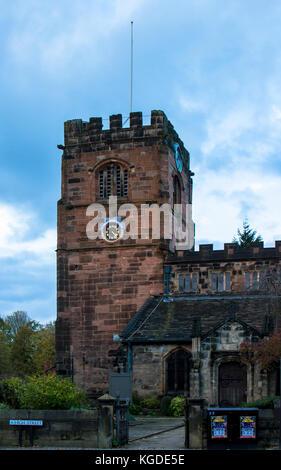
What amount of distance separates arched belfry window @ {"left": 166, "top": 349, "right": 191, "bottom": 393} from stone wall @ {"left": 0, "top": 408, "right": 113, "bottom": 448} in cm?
1562

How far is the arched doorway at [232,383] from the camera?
36.5 m

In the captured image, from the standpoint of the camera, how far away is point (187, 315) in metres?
42.1

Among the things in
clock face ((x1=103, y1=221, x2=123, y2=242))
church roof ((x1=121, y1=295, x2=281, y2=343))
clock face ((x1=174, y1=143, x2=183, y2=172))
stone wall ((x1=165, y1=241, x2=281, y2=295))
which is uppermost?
clock face ((x1=174, y1=143, x2=183, y2=172))

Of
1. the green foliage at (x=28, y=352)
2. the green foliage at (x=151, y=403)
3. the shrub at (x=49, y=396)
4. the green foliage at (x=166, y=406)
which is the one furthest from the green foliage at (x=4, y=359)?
the shrub at (x=49, y=396)

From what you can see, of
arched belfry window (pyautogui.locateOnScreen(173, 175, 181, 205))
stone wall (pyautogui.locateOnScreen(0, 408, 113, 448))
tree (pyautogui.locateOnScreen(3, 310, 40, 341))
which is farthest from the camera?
tree (pyautogui.locateOnScreen(3, 310, 40, 341))

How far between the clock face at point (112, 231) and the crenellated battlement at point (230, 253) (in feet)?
10.9

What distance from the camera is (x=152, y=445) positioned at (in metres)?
23.5

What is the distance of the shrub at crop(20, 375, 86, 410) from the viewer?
25.0 metres

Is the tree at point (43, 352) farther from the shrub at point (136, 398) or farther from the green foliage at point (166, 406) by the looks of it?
the green foliage at point (166, 406)

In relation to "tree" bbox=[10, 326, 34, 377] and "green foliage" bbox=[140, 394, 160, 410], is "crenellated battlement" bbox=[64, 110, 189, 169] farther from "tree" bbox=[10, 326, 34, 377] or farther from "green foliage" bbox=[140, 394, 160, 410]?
"tree" bbox=[10, 326, 34, 377]

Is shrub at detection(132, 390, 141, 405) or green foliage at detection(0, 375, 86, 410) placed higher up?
green foliage at detection(0, 375, 86, 410)

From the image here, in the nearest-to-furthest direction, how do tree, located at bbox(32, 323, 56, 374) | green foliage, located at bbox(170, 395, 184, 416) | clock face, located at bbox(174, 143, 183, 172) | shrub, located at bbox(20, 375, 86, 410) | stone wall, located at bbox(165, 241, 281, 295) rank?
shrub, located at bbox(20, 375, 86, 410) → green foliage, located at bbox(170, 395, 184, 416) → stone wall, located at bbox(165, 241, 281, 295) → clock face, located at bbox(174, 143, 183, 172) → tree, located at bbox(32, 323, 56, 374)

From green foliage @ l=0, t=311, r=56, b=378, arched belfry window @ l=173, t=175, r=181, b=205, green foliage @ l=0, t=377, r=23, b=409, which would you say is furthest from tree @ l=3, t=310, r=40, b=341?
green foliage @ l=0, t=377, r=23, b=409
